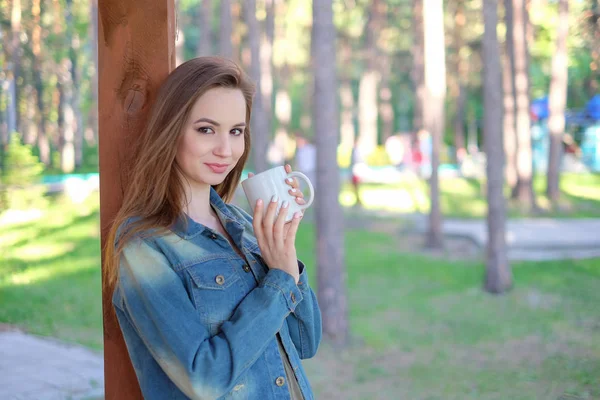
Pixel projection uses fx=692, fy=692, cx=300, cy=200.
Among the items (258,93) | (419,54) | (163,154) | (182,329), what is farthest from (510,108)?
(182,329)

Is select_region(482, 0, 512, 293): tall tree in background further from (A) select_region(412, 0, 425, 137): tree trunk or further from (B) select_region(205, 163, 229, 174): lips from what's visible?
(B) select_region(205, 163, 229, 174): lips

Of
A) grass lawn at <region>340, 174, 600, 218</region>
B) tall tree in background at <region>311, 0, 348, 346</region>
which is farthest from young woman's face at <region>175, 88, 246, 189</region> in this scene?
grass lawn at <region>340, 174, 600, 218</region>

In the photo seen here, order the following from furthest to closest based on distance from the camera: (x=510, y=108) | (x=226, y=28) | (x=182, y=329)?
(x=510, y=108)
(x=226, y=28)
(x=182, y=329)

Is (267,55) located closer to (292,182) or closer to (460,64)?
(460,64)

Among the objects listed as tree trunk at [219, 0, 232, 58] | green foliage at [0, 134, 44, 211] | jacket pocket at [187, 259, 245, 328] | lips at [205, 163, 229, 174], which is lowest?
jacket pocket at [187, 259, 245, 328]

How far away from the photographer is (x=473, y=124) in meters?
36.8

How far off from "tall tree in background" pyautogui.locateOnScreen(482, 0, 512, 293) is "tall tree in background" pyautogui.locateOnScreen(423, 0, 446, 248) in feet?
8.17

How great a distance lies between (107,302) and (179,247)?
0.37 metres

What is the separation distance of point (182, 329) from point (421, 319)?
8.05 metres

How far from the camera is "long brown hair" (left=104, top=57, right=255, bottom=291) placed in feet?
5.43

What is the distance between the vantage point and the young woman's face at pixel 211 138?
Answer: 1692 mm

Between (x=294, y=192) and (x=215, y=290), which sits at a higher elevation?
(x=294, y=192)

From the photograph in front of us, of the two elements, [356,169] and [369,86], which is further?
[369,86]

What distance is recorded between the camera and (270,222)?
1.68 metres
